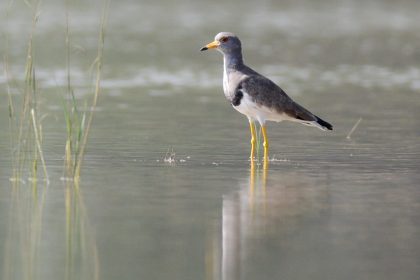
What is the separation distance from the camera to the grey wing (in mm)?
12523

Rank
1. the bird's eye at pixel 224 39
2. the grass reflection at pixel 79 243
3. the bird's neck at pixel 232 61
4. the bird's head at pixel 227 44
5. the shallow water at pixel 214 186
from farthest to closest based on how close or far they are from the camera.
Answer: the bird's eye at pixel 224 39 < the bird's head at pixel 227 44 < the bird's neck at pixel 232 61 < the shallow water at pixel 214 186 < the grass reflection at pixel 79 243

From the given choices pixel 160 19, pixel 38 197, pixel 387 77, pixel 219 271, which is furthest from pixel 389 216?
pixel 160 19

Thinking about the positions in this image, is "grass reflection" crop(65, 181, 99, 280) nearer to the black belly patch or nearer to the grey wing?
the black belly patch

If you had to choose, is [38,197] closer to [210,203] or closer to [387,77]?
[210,203]

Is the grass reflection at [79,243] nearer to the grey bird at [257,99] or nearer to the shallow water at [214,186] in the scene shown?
the shallow water at [214,186]

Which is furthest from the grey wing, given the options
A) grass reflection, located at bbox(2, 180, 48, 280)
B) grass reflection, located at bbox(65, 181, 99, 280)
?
grass reflection, located at bbox(65, 181, 99, 280)

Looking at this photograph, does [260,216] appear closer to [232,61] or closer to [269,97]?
[269,97]

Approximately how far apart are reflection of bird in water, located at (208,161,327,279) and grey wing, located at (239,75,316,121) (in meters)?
1.17

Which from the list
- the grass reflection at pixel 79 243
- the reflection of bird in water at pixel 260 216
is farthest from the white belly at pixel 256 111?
the grass reflection at pixel 79 243

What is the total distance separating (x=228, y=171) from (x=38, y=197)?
2312 millimetres

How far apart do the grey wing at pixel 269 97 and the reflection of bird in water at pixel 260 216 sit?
1.17 meters

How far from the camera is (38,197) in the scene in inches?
385

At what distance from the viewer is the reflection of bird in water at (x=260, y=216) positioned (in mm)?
7750

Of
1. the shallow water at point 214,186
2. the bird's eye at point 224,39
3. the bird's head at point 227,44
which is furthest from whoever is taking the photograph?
the bird's eye at point 224,39
